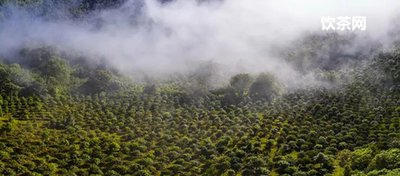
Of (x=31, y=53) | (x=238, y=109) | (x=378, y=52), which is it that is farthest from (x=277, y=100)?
(x=31, y=53)

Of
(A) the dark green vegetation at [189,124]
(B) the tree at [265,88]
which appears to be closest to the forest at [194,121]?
(A) the dark green vegetation at [189,124]

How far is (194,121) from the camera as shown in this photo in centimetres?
14275

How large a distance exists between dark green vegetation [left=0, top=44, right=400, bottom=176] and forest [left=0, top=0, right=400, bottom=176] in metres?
0.31

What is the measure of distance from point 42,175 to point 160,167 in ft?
80.0

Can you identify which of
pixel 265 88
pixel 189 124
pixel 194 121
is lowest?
pixel 189 124

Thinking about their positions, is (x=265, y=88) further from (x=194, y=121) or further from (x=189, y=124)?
(x=189, y=124)

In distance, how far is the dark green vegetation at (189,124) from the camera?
10806 centimetres

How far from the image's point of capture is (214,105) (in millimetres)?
158500

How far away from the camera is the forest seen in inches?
4254

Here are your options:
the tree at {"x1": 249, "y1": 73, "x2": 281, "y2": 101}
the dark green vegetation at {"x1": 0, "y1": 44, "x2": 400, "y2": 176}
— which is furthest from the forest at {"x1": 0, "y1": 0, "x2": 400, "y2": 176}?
the tree at {"x1": 249, "y1": 73, "x2": 281, "y2": 101}

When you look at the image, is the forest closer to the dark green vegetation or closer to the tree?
the dark green vegetation

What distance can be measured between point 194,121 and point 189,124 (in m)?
3.56

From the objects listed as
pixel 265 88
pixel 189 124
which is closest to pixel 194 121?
pixel 189 124

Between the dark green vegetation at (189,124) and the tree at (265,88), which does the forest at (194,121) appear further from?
the tree at (265,88)
